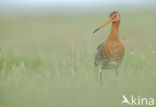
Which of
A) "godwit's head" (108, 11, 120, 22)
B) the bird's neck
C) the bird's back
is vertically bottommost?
the bird's back

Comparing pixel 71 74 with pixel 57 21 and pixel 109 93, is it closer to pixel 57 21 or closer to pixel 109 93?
pixel 109 93

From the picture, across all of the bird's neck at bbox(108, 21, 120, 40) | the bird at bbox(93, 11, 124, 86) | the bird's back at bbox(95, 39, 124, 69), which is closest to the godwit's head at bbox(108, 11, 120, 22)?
the bird at bbox(93, 11, 124, 86)

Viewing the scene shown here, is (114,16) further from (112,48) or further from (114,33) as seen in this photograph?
(112,48)

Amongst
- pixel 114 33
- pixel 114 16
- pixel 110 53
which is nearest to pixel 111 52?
pixel 110 53

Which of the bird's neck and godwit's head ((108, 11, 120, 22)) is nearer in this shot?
godwit's head ((108, 11, 120, 22))

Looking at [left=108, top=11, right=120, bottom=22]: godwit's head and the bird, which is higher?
[left=108, top=11, right=120, bottom=22]: godwit's head

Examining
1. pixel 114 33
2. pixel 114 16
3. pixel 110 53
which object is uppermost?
pixel 114 16

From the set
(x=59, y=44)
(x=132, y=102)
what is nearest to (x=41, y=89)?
(x=132, y=102)

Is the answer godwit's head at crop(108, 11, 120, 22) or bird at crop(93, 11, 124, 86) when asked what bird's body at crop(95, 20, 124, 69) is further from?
godwit's head at crop(108, 11, 120, 22)

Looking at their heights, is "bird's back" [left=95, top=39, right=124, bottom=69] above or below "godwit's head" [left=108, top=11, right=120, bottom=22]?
below

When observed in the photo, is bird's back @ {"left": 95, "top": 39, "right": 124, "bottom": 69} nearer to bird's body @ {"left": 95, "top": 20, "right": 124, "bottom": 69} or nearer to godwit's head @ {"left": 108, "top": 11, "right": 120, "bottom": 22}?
bird's body @ {"left": 95, "top": 20, "right": 124, "bottom": 69}

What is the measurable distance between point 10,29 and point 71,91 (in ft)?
53.1

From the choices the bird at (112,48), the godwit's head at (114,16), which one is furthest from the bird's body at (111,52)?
the godwit's head at (114,16)

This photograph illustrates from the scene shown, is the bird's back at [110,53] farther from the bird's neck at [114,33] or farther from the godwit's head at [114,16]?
the godwit's head at [114,16]
